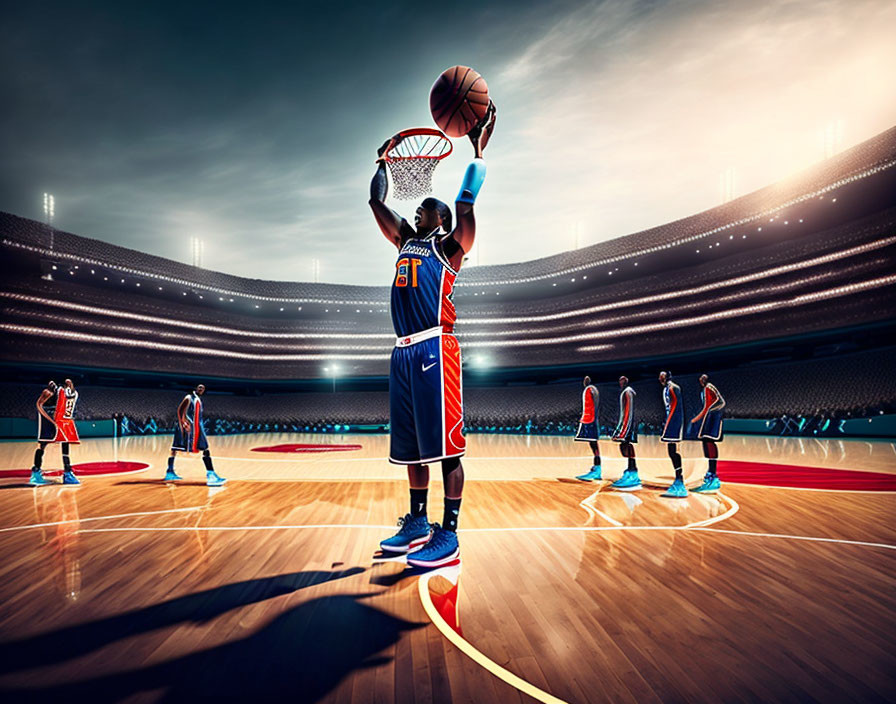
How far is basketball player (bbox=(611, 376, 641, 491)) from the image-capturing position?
622 cm

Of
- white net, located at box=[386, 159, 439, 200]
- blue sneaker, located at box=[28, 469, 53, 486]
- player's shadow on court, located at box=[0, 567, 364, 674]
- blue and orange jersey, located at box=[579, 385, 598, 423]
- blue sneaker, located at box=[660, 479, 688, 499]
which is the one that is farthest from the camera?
blue and orange jersey, located at box=[579, 385, 598, 423]

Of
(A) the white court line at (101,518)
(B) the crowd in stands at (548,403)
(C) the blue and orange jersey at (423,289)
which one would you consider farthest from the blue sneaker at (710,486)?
(B) the crowd in stands at (548,403)

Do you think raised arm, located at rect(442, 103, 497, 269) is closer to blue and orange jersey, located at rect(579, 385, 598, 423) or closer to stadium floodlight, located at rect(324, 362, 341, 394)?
blue and orange jersey, located at rect(579, 385, 598, 423)

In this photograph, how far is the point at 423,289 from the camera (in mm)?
3010

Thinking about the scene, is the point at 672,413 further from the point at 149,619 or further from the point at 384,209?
the point at 149,619

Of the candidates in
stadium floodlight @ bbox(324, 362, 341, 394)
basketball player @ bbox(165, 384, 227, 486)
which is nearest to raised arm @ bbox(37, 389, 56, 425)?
basketball player @ bbox(165, 384, 227, 486)

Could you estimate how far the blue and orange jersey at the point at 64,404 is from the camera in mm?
6883

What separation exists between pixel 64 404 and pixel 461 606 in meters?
7.42

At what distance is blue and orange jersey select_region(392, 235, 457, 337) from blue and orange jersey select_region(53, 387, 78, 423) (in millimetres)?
6447

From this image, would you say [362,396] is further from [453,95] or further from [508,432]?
[453,95]

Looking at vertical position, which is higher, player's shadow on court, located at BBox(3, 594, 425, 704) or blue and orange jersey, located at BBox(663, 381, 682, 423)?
blue and orange jersey, located at BBox(663, 381, 682, 423)

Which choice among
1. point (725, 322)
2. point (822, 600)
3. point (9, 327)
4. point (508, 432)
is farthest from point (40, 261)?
point (725, 322)

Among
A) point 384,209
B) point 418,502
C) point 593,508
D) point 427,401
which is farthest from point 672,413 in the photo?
point 384,209

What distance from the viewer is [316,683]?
5.21ft
